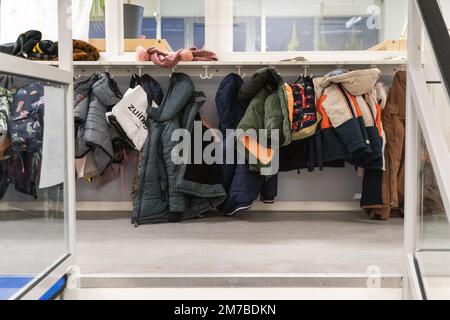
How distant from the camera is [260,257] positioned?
2008 mm

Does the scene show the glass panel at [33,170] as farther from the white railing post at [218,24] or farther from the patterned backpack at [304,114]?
the white railing post at [218,24]

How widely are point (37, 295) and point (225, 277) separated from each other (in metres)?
0.62

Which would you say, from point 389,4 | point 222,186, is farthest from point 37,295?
point 389,4

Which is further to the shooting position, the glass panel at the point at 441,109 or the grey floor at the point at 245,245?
the grey floor at the point at 245,245

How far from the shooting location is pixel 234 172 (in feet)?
9.32

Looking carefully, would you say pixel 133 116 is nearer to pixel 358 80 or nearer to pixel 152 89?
pixel 152 89

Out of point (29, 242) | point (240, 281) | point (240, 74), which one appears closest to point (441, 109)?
point (240, 281)

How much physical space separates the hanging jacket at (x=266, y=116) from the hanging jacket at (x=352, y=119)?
224mm

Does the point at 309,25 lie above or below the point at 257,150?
above

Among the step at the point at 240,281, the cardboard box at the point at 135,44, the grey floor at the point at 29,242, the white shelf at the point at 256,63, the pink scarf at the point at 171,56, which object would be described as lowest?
the step at the point at 240,281

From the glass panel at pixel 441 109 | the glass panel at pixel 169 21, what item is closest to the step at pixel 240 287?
the glass panel at pixel 441 109

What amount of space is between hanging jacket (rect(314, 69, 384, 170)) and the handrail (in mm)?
1292

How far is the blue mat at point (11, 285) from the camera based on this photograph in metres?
1.36

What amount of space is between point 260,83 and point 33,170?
1422 millimetres
